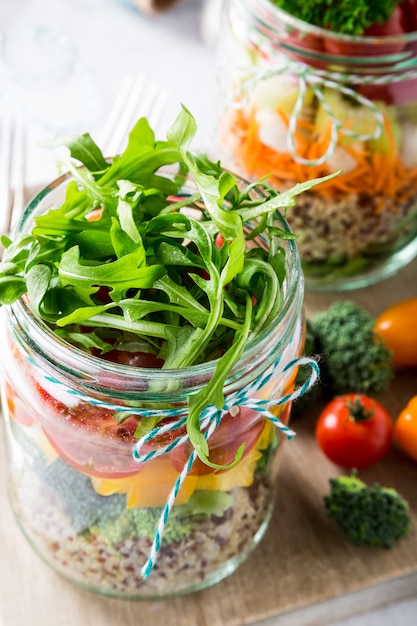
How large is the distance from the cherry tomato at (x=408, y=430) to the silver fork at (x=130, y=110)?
738mm

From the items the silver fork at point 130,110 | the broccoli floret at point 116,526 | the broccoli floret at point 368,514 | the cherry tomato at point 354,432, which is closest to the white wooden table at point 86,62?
the silver fork at point 130,110

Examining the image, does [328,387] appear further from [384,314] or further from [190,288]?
[190,288]

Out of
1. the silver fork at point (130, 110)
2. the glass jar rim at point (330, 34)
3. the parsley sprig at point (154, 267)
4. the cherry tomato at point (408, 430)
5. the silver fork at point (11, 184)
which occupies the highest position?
the glass jar rim at point (330, 34)

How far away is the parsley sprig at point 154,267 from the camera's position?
888 mm

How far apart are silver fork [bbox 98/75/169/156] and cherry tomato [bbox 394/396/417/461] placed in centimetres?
74

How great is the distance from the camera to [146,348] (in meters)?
0.95

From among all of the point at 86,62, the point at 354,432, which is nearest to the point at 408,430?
the point at 354,432

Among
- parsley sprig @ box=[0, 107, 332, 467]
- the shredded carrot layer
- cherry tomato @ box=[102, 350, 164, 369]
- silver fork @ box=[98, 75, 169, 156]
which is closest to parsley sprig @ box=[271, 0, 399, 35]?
the shredded carrot layer

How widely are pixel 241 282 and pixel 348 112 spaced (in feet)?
2.11

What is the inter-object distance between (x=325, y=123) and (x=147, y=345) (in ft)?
2.25

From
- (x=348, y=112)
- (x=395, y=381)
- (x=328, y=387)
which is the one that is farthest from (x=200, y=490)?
(x=348, y=112)

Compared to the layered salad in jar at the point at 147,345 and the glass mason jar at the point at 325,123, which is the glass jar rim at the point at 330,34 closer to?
the glass mason jar at the point at 325,123

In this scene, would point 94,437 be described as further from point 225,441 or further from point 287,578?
point 287,578

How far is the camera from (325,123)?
148cm
